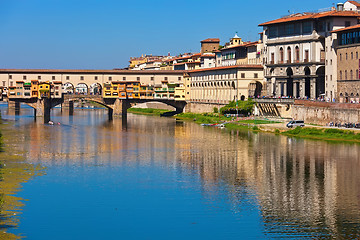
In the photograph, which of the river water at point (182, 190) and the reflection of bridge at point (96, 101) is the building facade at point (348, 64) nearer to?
the river water at point (182, 190)

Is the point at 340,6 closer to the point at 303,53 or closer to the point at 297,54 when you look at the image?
the point at 303,53

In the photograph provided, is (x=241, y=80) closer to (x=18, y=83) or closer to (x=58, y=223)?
(x=18, y=83)

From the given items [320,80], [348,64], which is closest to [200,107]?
[320,80]

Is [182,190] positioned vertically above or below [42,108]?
below

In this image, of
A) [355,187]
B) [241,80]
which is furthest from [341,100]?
[355,187]

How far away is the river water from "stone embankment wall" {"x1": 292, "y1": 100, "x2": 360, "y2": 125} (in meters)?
7.33

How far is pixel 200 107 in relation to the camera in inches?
4833

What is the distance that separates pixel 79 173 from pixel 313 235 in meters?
21.7

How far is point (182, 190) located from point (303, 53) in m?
54.4

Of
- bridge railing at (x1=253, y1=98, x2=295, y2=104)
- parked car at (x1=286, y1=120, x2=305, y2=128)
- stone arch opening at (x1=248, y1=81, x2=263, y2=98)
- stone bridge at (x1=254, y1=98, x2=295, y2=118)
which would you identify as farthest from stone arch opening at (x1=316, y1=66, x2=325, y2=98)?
stone arch opening at (x1=248, y1=81, x2=263, y2=98)

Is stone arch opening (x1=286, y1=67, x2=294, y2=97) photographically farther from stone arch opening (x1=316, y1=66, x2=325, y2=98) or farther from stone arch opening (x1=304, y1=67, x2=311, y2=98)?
stone arch opening (x1=316, y1=66, x2=325, y2=98)

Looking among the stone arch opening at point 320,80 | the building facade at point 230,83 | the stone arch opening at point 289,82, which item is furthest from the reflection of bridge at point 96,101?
the stone arch opening at point 320,80

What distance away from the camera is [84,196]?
40250mm

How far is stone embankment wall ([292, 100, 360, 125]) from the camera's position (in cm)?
7231
